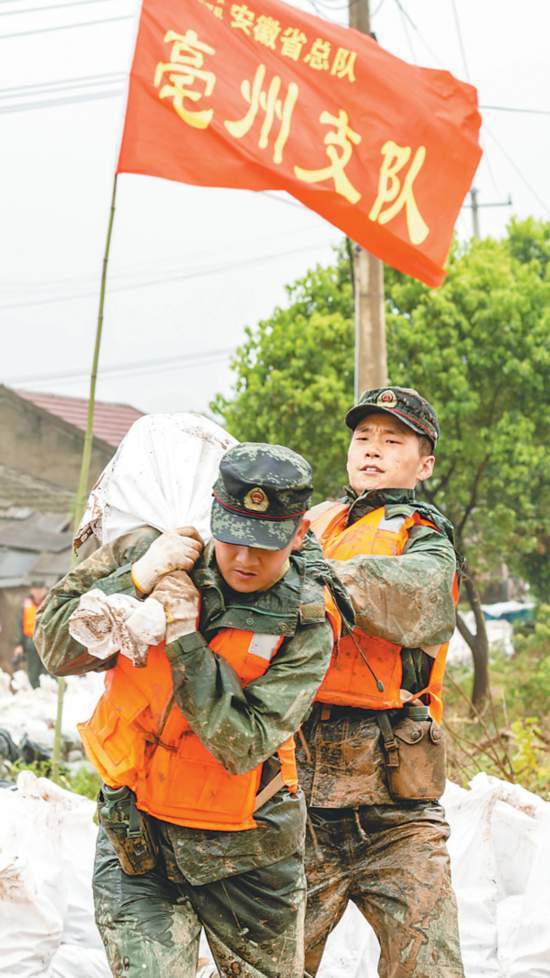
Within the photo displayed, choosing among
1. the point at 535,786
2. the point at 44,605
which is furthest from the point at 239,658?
the point at 535,786

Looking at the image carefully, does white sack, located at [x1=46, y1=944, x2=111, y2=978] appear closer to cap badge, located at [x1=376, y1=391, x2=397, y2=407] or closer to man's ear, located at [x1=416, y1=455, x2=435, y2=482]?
man's ear, located at [x1=416, y1=455, x2=435, y2=482]

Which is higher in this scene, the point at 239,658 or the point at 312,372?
the point at 312,372

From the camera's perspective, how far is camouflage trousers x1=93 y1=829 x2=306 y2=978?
2641 millimetres

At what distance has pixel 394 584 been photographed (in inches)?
123

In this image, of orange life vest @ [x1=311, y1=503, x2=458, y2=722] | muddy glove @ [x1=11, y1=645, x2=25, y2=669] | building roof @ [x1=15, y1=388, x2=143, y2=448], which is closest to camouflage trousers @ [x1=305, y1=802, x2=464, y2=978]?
orange life vest @ [x1=311, y1=503, x2=458, y2=722]

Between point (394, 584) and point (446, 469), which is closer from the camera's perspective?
point (394, 584)

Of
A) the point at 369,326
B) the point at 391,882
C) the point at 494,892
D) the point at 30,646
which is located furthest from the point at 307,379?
the point at 391,882

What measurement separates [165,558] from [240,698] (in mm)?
331

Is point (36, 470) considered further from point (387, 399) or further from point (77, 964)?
point (387, 399)

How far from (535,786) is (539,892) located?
172 centimetres

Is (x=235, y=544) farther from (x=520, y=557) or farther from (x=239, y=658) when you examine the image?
(x=520, y=557)

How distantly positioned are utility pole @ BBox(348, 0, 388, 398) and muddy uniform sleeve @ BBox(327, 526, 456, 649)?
4716mm

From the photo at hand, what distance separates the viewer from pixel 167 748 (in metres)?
2.60

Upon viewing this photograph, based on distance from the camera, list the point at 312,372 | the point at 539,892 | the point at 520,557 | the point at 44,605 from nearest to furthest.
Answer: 1. the point at 44,605
2. the point at 539,892
3. the point at 312,372
4. the point at 520,557
